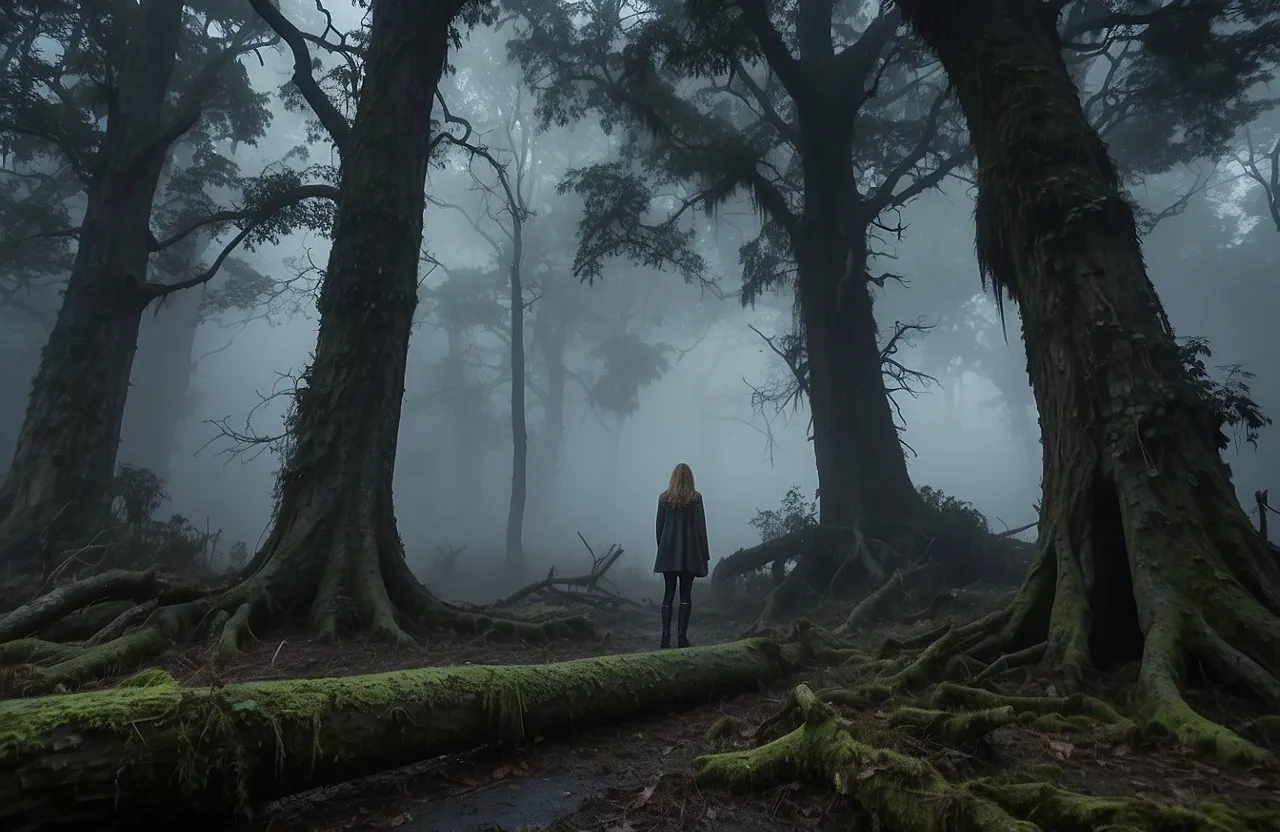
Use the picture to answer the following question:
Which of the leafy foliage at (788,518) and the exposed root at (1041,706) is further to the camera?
the leafy foliage at (788,518)

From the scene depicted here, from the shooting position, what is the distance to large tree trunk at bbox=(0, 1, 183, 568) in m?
9.99

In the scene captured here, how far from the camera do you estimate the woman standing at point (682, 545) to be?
7684mm

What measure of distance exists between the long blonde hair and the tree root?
453 centimetres

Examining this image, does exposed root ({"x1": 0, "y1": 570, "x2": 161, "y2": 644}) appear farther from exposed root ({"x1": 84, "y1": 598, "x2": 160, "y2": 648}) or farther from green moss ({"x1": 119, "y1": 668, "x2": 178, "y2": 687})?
green moss ({"x1": 119, "y1": 668, "x2": 178, "y2": 687})

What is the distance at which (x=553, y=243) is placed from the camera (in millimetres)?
41844

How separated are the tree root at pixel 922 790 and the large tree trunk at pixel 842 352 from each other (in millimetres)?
9447

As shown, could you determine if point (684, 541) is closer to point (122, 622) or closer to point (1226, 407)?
point (1226, 407)

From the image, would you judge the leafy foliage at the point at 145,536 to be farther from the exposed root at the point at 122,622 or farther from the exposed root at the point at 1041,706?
the exposed root at the point at 1041,706

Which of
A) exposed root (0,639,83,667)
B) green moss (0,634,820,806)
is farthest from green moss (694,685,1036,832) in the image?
exposed root (0,639,83,667)

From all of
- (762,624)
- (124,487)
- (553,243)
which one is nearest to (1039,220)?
(762,624)

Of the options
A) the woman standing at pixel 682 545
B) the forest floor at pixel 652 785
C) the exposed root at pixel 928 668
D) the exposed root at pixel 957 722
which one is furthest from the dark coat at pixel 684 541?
the exposed root at pixel 957 722

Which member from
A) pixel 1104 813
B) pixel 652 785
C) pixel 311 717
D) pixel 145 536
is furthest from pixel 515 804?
pixel 145 536

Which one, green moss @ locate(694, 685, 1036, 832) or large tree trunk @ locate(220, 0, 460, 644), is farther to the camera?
large tree trunk @ locate(220, 0, 460, 644)

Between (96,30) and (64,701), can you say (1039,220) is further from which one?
(96,30)
